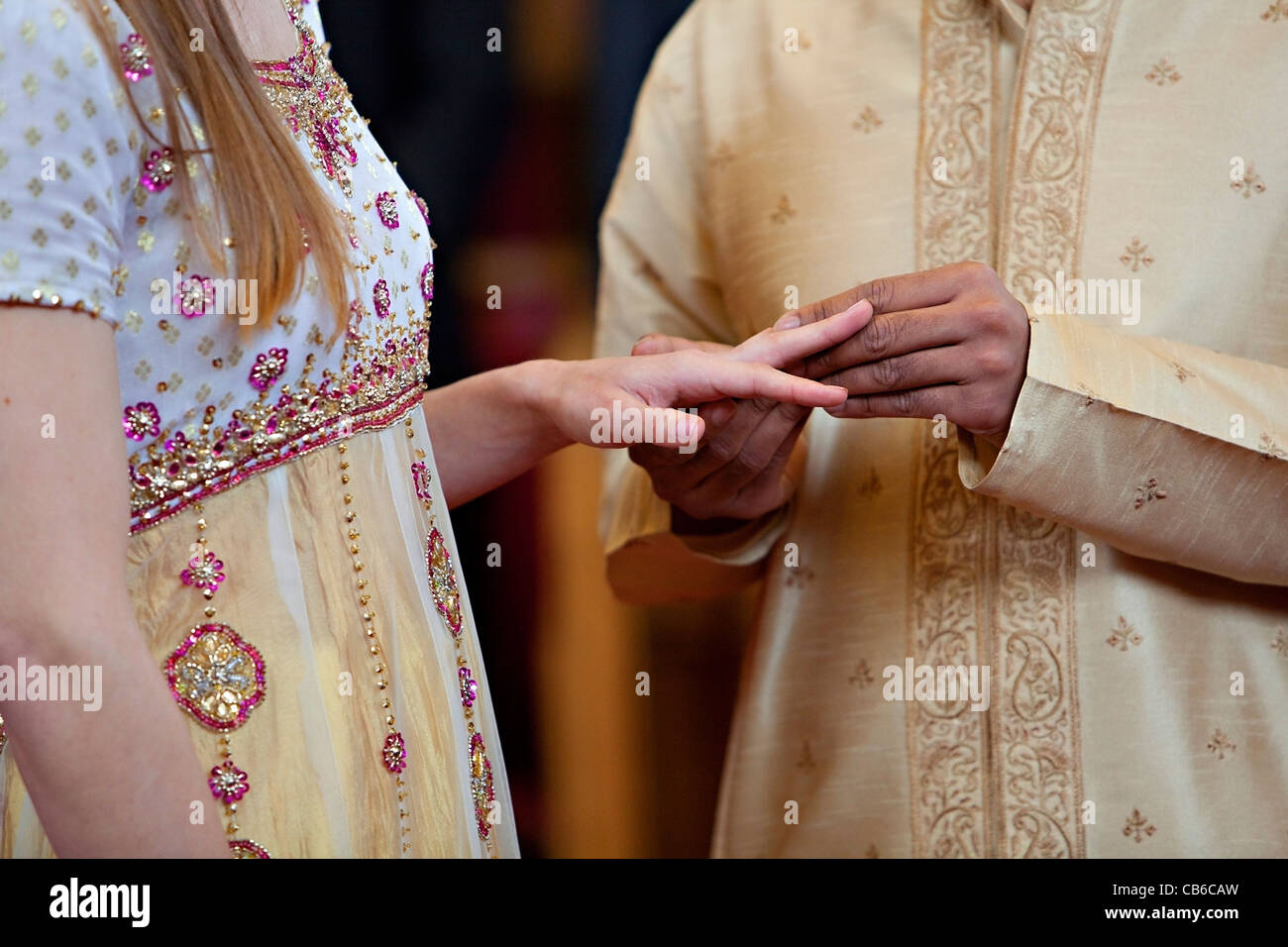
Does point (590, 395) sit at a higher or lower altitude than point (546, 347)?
lower

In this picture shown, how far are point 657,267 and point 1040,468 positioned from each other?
1.61 ft

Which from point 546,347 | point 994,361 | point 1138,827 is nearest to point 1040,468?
point 994,361

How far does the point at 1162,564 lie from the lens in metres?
1.06

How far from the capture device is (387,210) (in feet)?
2.68

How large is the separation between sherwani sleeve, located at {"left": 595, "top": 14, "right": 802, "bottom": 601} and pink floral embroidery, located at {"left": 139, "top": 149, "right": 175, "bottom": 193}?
668 millimetres

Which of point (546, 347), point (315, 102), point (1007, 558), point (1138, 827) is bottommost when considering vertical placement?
point (1138, 827)

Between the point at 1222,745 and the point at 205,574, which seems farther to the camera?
the point at 1222,745

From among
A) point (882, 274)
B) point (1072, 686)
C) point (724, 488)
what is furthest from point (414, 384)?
point (1072, 686)

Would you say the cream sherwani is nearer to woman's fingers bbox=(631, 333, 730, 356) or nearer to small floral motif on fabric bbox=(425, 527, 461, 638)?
woman's fingers bbox=(631, 333, 730, 356)

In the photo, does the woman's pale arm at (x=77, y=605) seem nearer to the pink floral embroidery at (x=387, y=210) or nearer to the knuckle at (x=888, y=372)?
the pink floral embroidery at (x=387, y=210)

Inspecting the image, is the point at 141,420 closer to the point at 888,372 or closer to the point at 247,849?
the point at 247,849

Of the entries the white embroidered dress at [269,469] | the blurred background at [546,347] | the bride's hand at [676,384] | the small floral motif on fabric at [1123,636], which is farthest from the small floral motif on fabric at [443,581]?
the blurred background at [546,347]

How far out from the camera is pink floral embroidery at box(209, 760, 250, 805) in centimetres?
68
